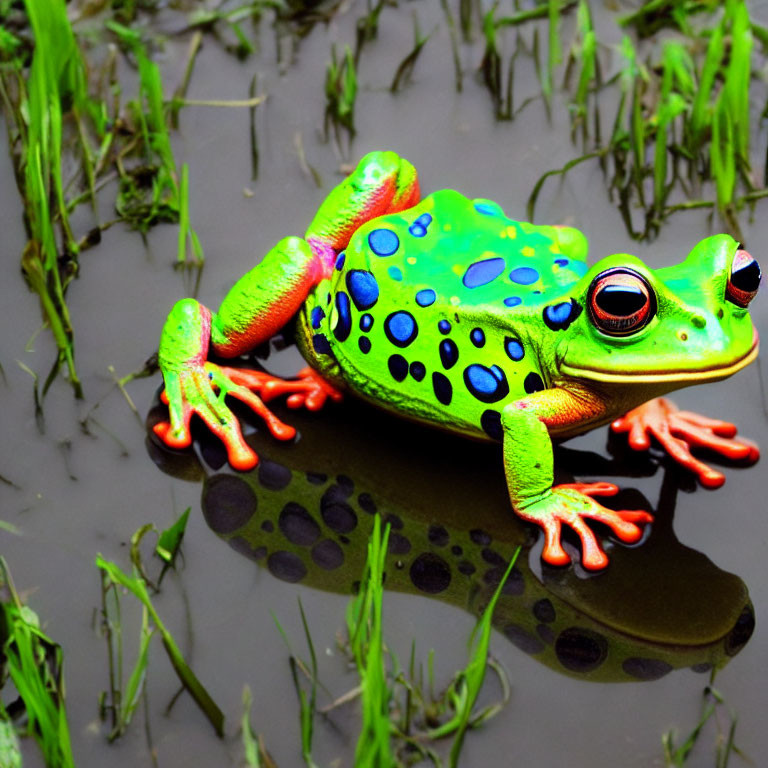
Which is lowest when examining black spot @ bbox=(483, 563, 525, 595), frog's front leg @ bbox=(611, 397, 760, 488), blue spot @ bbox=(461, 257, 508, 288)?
black spot @ bbox=(483, 563, 525, 595)

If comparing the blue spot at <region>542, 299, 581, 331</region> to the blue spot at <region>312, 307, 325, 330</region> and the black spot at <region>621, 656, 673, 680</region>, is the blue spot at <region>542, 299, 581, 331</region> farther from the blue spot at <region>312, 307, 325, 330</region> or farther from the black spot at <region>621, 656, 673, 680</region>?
the black spot at <region>621, 656, 673, 680</region>

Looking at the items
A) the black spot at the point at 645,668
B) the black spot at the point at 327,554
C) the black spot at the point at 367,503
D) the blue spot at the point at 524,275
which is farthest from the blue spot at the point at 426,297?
the black spot at the point at 645,668

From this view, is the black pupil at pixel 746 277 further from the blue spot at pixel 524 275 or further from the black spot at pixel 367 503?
the black spot at pixel 367 503

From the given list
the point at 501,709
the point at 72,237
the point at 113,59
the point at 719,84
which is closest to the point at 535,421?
the point at 501,709

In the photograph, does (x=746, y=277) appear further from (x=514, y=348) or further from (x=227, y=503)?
(x=227, y=503)

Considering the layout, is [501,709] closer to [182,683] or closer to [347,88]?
[182,683]

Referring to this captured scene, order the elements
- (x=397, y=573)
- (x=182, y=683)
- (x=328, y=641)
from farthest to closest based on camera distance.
A: (x=397, y=573)
(x=328, y=641)
(x=182, y=683)

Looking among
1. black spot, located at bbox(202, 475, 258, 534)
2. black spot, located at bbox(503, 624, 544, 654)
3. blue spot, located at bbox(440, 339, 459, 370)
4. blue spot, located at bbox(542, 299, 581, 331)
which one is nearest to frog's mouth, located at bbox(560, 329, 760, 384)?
blue spot, located at bbox(542, 299, 581, 331)
